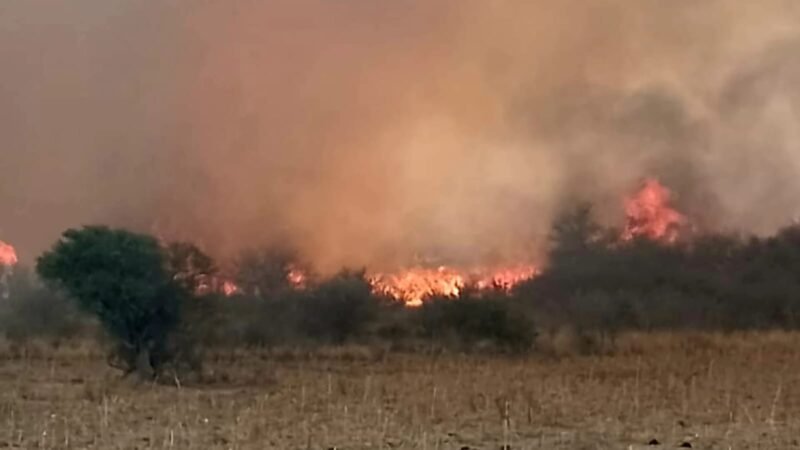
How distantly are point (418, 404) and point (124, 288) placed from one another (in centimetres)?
1079

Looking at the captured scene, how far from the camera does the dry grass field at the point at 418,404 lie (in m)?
16.4

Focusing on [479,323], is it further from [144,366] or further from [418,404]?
[418,404]

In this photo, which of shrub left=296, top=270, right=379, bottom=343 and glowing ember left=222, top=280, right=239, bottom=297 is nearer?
glowing ember left=222, top=280, right=239, bottom=297

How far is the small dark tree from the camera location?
1142 inches

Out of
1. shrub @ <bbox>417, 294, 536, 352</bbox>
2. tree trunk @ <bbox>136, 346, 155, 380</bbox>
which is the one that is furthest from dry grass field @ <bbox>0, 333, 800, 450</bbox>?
shrub @ <bbox>417, 294, 536, 352</bbox>

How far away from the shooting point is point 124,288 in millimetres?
28906

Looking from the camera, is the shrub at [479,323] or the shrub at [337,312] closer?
the shrub at [479,323]

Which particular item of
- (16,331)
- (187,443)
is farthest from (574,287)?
(187,443)

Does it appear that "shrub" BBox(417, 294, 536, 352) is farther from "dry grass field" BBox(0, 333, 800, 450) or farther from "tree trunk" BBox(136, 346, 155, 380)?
"tree trunk" BBox(136, 346, 155, 380)

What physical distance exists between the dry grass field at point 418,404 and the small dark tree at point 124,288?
1284 millimetres

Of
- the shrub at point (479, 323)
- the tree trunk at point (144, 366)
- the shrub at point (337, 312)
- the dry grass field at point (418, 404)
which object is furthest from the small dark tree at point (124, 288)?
the shrub at point (337, 312)

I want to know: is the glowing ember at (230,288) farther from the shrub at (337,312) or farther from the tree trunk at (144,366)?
the tree trunk at (144,366)

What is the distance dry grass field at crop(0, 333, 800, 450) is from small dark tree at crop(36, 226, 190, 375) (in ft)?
4.21

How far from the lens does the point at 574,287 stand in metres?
56.6
